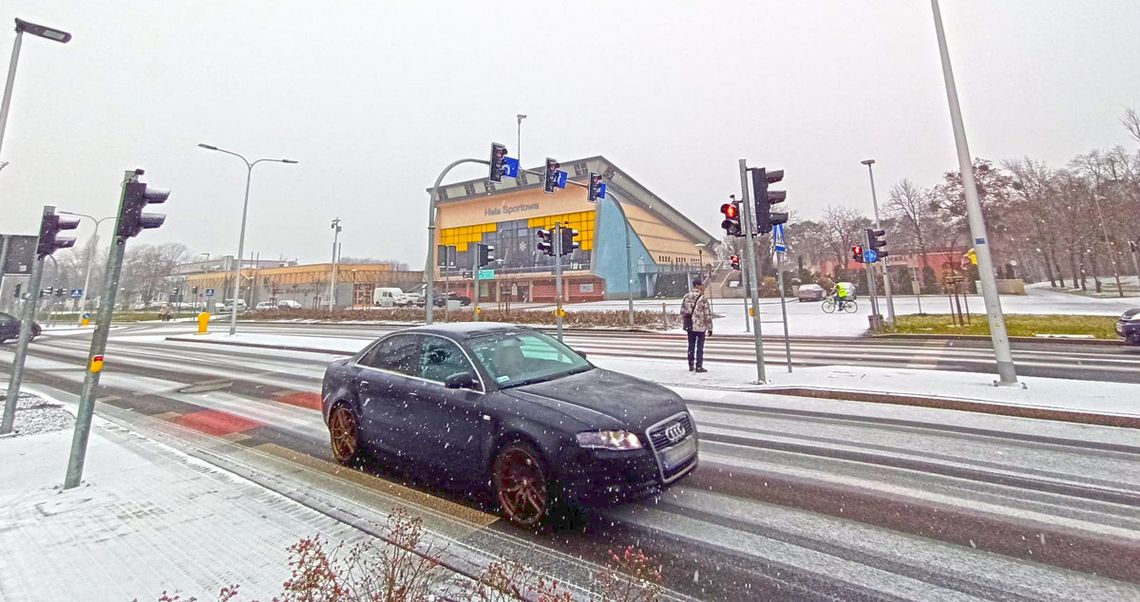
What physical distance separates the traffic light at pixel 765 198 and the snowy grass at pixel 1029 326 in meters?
11.2

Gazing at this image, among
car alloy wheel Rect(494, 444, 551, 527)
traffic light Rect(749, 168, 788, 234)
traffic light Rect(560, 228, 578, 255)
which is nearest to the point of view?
car alloy wheel Rect(494, 444, 551, 527)

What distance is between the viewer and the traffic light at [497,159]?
1380cm


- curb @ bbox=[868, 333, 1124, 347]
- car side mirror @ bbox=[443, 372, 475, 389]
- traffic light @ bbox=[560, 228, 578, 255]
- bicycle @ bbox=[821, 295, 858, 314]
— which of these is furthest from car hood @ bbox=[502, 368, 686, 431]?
bicycle @ bbox=[821, 295, 858, 314]

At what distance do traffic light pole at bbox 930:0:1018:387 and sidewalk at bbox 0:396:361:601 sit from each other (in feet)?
32.8

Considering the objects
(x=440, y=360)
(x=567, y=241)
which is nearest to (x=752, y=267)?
(x=567, y=241)

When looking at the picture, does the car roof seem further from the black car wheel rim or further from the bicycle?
the bicycle

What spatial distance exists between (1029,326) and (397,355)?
21873mm

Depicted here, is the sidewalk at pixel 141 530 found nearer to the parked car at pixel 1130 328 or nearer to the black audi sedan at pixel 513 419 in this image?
the black audi sedan at pixel 513 419

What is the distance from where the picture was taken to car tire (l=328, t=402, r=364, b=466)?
4789 millimetres

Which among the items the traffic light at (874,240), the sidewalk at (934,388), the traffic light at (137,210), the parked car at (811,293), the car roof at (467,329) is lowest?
the sidewalk at (934,388)

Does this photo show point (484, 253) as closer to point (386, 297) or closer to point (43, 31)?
point (43, 31)

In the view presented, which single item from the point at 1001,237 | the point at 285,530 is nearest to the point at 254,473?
the point at 285,530

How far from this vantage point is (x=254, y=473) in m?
4.59

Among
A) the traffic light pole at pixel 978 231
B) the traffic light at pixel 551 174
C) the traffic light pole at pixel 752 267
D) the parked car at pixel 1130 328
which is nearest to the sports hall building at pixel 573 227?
the traffic light at pixel 551 174
